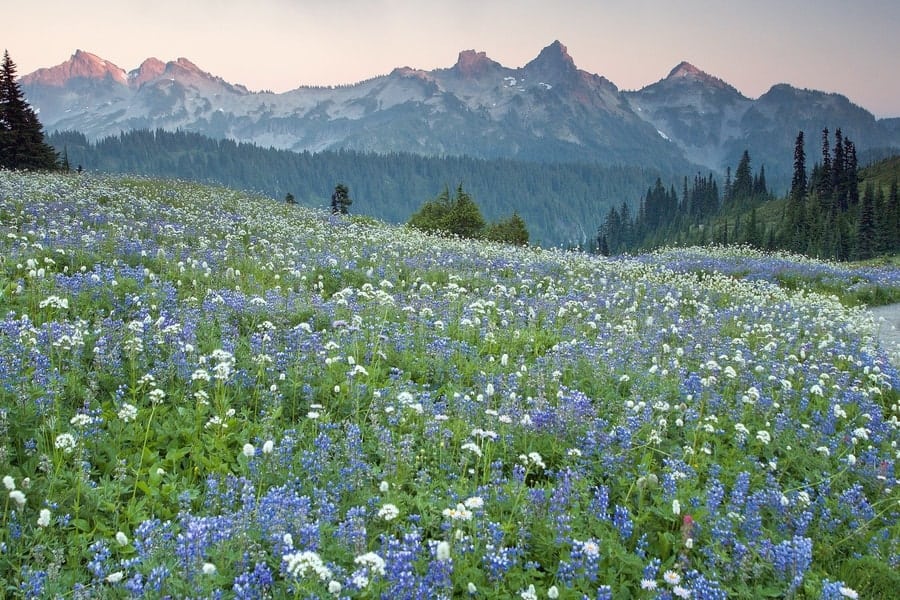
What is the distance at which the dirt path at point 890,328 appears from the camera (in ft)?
38.4

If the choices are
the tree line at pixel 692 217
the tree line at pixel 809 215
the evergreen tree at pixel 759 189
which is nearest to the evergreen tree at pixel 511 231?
the tree line at pixel 809 215

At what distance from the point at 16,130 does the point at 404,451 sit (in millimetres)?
47327

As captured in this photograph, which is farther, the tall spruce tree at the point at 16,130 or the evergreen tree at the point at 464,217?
the evergreen tree at the point at 464,217

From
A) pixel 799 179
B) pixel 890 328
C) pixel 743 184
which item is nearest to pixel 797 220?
pixel 799 179

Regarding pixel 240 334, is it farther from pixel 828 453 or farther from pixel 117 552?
pixel 828 453

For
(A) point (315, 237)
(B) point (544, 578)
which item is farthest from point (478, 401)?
(A) point (315, 237)

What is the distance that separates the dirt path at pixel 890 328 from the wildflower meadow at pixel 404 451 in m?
2.33

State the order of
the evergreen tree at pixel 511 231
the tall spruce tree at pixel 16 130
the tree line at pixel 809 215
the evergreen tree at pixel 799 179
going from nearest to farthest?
1. the tall spruce tree at pixel 16 130
2. the evergreen tree at pixel 511 231
3. the tree line at pixel 809 215
4. the evergreen tree at pixel 799 179

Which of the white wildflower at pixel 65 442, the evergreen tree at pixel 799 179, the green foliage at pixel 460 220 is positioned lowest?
the white wildflower at pixel 65 442

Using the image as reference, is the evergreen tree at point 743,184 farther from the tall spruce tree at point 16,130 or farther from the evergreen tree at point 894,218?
the tall spruce tree at point 16,130

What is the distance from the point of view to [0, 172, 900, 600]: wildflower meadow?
3.52m

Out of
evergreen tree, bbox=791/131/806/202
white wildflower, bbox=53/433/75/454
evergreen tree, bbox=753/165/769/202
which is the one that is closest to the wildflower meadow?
white wildflower, bbox=53/433/75/454

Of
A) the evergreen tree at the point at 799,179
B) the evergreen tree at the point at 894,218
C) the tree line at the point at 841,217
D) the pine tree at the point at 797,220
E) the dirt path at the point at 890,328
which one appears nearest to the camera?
the dirt path at the point at 890,328

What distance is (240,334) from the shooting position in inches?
297
